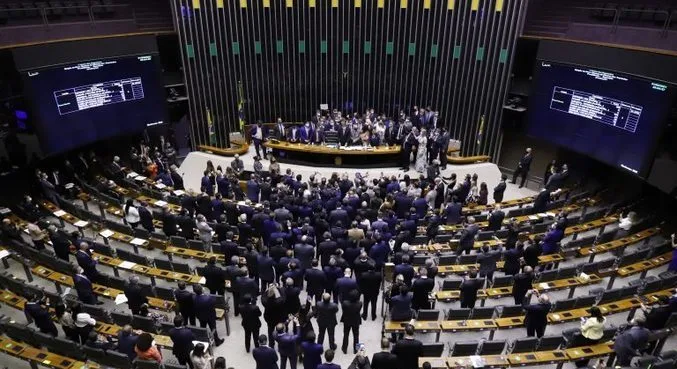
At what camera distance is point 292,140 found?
16.1 m

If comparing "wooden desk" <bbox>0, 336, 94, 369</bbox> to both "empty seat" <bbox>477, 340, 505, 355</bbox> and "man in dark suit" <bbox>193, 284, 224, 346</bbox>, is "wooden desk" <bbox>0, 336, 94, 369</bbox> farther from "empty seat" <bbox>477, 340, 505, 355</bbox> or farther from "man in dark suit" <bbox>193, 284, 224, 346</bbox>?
"empty seat" <bbox>477, 340, 505, 355</bbox>

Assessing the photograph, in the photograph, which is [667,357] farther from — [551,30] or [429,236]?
[551,30]

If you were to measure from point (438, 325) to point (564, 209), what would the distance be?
21.9 feet

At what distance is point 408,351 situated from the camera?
6344 mm

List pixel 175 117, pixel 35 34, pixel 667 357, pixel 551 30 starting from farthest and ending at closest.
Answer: pixel 175 117 → pixel 551 30 → pixel 35 34 → pixel 667 357

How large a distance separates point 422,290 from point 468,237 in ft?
7.34

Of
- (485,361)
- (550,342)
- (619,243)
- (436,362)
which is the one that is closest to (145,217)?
(436,362)

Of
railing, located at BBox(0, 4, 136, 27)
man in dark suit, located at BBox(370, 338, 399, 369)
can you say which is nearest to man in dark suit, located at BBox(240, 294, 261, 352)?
man in dark suit, located at BBox(370, 338, 399, 369)

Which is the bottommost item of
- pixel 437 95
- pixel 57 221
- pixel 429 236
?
pixel 57 221

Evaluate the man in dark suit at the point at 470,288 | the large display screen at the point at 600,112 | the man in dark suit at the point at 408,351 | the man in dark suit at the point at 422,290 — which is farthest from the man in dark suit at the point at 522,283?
the large display screen at the point at 600,112

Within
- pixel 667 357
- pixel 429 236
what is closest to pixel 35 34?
pixel 429 236

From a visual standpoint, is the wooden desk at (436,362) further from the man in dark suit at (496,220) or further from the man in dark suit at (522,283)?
the man in dark suit at (496,220)

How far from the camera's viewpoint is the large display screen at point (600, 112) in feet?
36.4

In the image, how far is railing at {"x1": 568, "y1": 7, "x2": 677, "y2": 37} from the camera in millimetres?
12008
